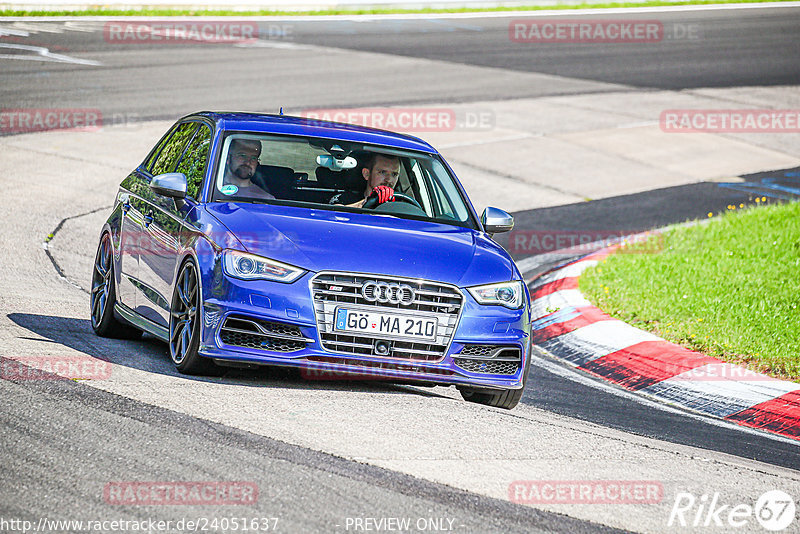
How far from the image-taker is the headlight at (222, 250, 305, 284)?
21.2 feet

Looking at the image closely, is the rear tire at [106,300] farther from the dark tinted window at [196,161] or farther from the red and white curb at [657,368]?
the red and white curb at [657,368]

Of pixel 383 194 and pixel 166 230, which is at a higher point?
pixel 383 194

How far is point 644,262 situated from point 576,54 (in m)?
16.5

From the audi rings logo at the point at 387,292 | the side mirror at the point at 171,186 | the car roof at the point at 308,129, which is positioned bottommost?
the audi rings logo at the point at 387,292

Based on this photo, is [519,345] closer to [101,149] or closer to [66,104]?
[101,149]

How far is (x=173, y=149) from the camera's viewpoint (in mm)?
8477

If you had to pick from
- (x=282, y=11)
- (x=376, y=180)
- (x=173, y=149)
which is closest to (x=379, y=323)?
(x=376, y=180)

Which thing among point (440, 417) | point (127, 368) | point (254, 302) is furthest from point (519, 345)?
point (127, 368)

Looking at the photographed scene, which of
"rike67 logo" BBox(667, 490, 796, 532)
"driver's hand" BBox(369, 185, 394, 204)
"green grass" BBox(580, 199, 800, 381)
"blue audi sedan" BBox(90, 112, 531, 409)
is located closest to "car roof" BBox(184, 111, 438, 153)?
"blue audi sedan" BBox(90, 112, 531, 409)

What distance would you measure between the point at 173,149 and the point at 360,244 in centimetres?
233

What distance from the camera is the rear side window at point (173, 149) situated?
27.3 feet

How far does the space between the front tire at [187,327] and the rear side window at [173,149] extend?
1.55 metres

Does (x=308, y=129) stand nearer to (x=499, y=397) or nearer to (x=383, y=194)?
(x=383, y=194)

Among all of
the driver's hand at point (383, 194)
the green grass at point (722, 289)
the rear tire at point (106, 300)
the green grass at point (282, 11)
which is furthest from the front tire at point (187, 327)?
the green grass at point (282, 11)
